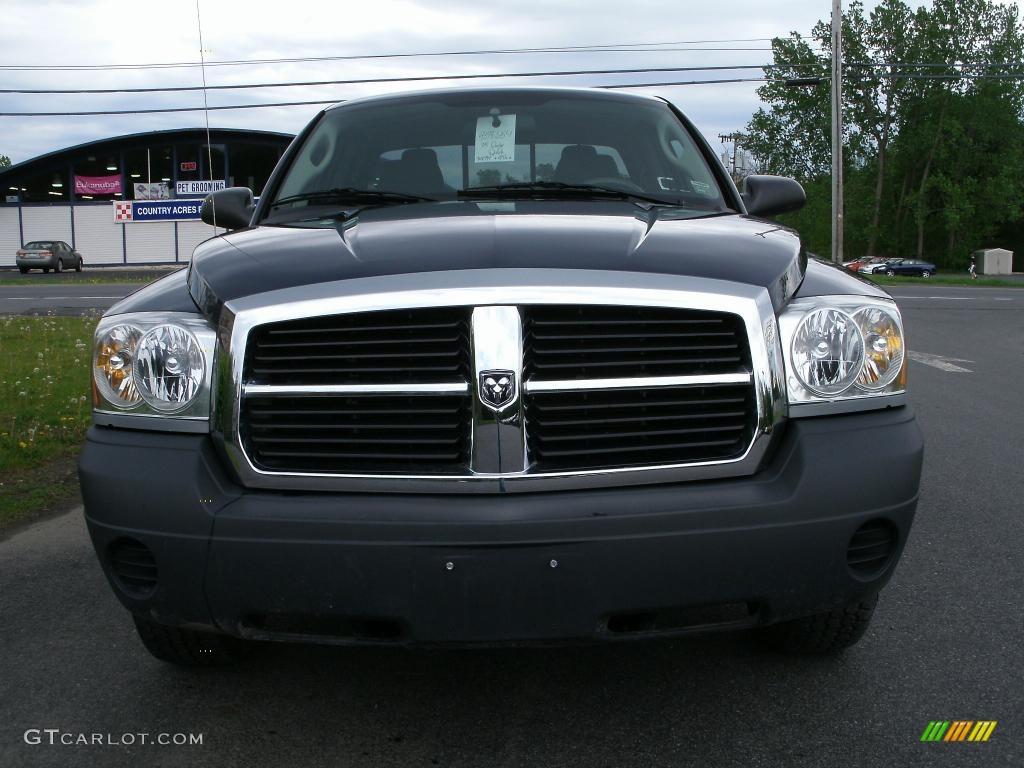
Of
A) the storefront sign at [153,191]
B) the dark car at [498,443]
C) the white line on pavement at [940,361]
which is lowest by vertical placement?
the white line on pavement at [940,361]

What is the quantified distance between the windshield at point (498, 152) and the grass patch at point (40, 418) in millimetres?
2366

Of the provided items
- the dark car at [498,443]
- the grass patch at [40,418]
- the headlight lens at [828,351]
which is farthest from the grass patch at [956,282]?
the dark car at [498,443]

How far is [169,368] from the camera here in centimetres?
262

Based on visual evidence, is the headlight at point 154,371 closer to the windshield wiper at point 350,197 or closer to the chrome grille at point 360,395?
the chrome grille at point 360,395

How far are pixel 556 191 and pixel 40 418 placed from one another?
15.9 ft

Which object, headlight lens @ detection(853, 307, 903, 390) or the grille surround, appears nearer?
the grille surround

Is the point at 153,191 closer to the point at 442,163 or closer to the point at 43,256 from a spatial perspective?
the point at 43,256

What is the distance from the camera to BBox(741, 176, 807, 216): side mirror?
393 centimetres

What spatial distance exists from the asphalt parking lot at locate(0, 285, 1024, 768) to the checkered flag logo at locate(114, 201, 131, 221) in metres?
56.7

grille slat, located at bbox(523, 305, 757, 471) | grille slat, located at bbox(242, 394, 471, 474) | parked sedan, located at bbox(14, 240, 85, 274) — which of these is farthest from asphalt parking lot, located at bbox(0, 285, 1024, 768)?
parked sedan, located at bbox(14, 240, 85, 274)

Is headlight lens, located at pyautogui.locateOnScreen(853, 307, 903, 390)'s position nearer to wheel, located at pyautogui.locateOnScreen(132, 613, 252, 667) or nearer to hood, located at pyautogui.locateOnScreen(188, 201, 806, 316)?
hood, located at pyautogui.locateOnScreen(188, 201, 806, 316)

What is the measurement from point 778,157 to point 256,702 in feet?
208

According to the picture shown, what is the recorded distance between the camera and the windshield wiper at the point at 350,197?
357 cm


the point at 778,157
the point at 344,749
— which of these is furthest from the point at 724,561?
the point at 778,157
